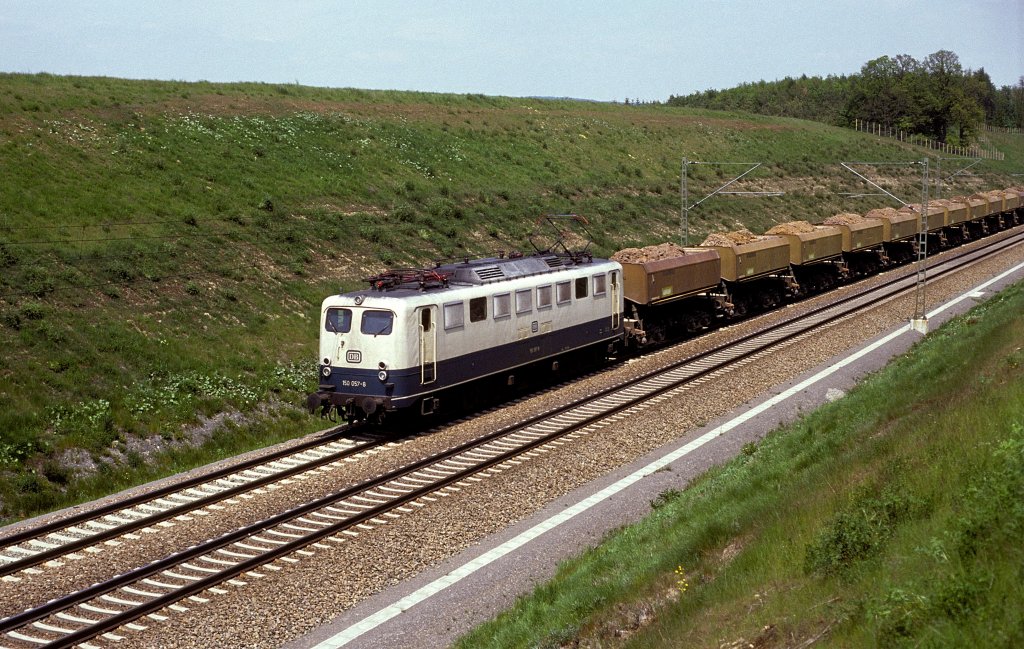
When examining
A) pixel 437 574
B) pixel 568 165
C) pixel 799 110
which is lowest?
pixel 437 574

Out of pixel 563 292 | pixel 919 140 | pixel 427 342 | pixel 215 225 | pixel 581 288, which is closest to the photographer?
pixel 427 342

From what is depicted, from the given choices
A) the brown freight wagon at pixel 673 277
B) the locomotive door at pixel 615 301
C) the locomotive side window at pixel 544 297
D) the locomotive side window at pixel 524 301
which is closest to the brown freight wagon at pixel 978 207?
the brown freight wagon at pixel 673 277

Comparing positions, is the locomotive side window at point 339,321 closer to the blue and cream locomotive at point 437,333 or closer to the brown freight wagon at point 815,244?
the blue and cream locomotive at point 437,333

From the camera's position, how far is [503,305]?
21891 mm

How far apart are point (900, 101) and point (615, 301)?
113 m

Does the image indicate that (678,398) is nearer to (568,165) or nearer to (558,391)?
(558,391)

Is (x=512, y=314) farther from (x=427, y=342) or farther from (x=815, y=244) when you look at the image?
(x=815, y=244)

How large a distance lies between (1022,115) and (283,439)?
619ft

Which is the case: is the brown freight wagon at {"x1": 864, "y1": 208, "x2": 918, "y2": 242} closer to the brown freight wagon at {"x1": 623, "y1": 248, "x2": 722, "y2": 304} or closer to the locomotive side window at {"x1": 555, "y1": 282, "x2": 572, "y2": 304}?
the brown freight wagon at {"x1": 623, "y1": 248, "x2": 722, "y2": 304}

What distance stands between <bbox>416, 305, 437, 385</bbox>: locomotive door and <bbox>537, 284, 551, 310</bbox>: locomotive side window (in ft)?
13.2

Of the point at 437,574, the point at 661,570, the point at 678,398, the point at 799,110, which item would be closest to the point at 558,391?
the point at 678,398

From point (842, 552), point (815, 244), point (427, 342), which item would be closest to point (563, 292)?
point (427, 342)

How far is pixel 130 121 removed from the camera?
129ft

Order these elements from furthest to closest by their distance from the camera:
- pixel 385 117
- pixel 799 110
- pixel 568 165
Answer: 1. pixel 799 110
2. pixel 568 165
3. pixel 385 117
